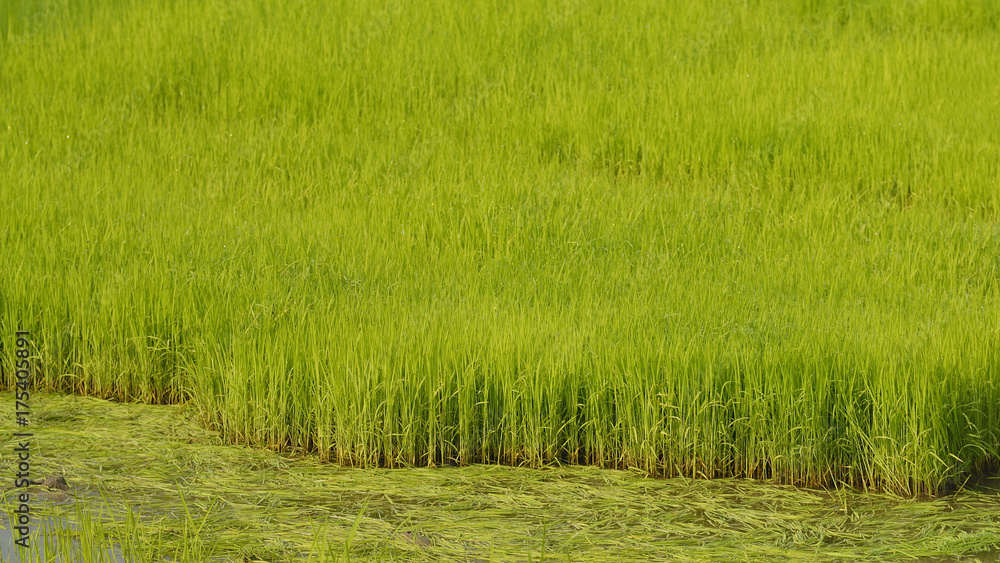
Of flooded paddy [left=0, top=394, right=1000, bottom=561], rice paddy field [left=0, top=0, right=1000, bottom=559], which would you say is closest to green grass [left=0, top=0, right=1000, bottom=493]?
rice paddy field [left=0, top=0, right=1000, bottom=559]

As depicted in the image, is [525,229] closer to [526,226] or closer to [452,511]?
[526,226]

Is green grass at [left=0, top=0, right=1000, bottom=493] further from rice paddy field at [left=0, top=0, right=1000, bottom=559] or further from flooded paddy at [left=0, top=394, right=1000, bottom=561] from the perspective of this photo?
flooded paddy at [left=0, top=394, right=1000, bottom=561]

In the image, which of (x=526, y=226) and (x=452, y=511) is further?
(x=526, y=226)

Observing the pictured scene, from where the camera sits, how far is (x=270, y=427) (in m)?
4.33

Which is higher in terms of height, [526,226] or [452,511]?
[526,226]

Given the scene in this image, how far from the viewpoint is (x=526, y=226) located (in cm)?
599

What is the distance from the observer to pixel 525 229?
5984 mm

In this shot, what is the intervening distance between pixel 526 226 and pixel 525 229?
2 cm

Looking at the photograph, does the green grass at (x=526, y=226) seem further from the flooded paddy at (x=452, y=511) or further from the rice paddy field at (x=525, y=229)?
the flooded paddy at (x=452, y=511)

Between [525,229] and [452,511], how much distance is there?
2563 mm

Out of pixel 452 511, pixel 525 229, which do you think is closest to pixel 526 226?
pixel 525 229

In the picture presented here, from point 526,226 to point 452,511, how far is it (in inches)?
101

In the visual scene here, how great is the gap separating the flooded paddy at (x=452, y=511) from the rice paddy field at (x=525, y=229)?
0.51ft

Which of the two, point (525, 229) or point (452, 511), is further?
point (525, 229)
